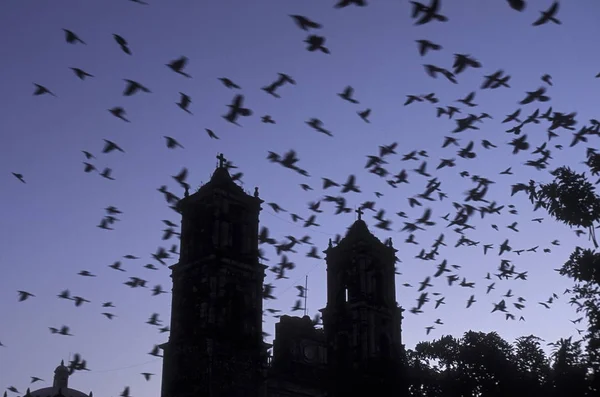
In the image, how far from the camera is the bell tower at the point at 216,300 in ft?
122

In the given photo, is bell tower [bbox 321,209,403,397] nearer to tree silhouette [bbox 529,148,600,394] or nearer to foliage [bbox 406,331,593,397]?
foliage [bbox 406,331,593,397]

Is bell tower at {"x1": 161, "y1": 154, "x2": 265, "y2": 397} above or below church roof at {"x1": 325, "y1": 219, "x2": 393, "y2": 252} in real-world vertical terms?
below

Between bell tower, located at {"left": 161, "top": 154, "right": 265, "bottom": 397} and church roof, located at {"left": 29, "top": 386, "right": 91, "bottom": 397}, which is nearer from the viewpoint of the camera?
bell tower, located at {"left": 161, "top": 154, "right": 265, "bottom": 397}

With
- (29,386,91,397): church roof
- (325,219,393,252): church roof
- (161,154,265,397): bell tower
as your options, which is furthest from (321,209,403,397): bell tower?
(29,386,91,397): church roof

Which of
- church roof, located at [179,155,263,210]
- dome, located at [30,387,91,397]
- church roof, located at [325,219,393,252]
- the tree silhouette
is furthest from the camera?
dome, located at [30,387,91,397]

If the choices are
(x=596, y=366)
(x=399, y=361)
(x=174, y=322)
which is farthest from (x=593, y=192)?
(x=174, y=322)

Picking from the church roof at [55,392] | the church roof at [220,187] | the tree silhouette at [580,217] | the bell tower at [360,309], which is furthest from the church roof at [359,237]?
the church roof at [55,392]

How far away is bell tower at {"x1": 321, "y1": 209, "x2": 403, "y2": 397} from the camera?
4362 cm

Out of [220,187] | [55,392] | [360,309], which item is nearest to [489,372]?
[360,309]

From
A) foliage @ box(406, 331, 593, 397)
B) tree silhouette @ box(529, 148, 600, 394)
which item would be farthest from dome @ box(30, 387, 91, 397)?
tree silhouette @ box(529, 148, 600, 394)

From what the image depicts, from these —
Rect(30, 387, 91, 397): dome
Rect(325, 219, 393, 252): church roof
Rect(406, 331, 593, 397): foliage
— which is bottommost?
Rect(406, 331, 593, 397): foliage

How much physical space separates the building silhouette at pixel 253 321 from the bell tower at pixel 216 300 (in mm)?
57

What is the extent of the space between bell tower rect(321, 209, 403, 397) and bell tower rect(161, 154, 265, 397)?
255 inches

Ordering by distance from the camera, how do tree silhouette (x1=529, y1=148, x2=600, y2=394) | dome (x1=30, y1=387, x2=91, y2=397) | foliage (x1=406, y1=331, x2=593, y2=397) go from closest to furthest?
tree silhouette (x1=529, y1=148, x2=600, y2=394) → foliage (x1=406, y1=331, x2=593, y2=397) → dome (x1=30, y1=387, x2=91, y2=397)
